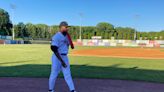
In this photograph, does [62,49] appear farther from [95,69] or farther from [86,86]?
[95,69]

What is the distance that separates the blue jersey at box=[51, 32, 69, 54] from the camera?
769 cm

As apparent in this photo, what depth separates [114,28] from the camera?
16012cm

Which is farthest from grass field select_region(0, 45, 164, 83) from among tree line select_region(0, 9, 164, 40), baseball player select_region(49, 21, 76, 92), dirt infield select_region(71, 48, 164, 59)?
tree line select_region(0, 9, 164, 40)

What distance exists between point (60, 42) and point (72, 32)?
436 ft

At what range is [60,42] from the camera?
7766 millimetres

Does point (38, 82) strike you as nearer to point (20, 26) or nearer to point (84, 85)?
point (84, 85)

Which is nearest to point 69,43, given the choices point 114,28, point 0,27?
point 0,27

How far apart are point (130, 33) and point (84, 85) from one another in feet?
455

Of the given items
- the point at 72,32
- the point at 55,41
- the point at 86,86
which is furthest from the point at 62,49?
the point at 72,32

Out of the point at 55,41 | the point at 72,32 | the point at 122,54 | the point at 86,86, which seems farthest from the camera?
the point at 72,32

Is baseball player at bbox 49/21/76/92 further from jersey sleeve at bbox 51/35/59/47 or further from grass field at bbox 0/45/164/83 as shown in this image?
grass field at bbox 0/45/164/83

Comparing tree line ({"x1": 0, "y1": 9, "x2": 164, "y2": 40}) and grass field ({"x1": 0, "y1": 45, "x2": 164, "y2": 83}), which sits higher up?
tree line ({"x1": 0, "y1": 9, "x2": 164, "y2": 40})

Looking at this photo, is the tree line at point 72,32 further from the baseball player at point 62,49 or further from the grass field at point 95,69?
the baseball player at point 62,49

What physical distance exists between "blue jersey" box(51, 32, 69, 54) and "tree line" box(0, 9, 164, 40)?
11552 centimetres
